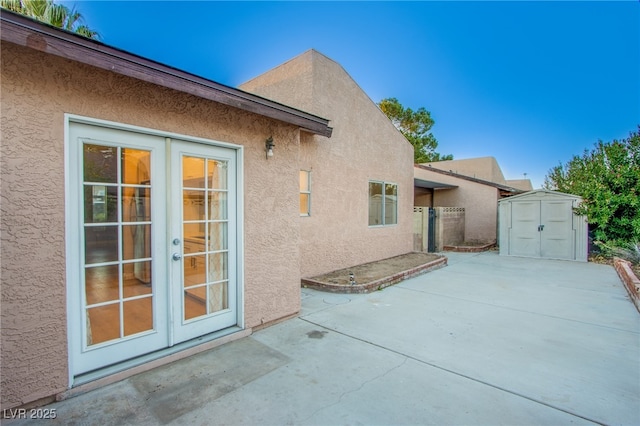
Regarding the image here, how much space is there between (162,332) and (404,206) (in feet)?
32.5

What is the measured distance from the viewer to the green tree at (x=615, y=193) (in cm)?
1049

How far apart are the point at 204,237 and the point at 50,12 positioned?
1016cm

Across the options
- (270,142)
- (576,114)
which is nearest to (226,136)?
(270,142)

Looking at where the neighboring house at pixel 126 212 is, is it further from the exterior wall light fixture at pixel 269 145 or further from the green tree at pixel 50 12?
the green tree at pixel 50 12

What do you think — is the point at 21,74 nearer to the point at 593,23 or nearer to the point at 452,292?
the point at 452,292

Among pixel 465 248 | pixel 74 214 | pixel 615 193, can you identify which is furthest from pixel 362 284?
pixel 615 193

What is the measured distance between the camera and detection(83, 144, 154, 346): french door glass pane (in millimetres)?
3176

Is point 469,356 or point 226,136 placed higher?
point 226,136

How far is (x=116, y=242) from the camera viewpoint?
3309 millimetres

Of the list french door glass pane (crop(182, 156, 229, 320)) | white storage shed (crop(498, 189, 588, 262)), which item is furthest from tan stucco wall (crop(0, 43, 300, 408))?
white storage shed (crop(498, 189, 588, 262))

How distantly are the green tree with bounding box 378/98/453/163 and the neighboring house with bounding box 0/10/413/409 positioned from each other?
2124 centimetres

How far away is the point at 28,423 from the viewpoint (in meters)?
2.58

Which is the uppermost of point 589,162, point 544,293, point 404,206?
point 589,162

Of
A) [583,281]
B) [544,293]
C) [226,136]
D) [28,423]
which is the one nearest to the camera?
[28,423]
